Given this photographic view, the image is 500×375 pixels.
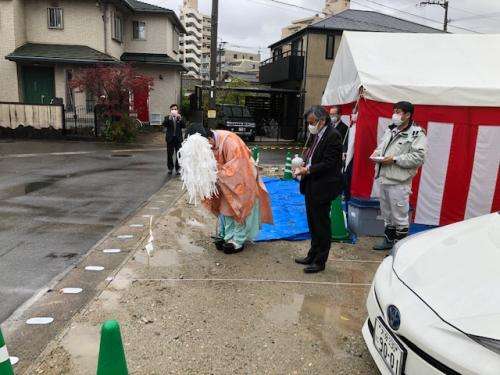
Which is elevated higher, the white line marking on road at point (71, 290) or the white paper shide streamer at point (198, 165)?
the white paper shide streamer at point (198, 165)

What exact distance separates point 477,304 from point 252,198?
10.1 feet

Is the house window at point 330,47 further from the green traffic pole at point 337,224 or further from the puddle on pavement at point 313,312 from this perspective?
the puddle on pavement at point 313,312

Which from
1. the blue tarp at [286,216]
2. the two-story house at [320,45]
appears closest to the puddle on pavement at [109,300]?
the blue tarp at [286,216]

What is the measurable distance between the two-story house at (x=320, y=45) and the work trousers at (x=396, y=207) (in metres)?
18.7

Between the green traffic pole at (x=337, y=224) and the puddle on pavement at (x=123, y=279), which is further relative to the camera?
the green traffic pole at (x=337, y=224)

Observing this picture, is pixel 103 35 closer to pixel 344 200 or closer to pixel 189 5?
pixel 344 200

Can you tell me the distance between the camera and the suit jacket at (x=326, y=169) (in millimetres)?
4254

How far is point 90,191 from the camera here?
28.0 ft

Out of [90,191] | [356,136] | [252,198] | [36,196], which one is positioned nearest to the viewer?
[252,198]

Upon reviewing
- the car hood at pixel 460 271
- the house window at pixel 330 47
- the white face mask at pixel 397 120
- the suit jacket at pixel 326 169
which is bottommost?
the car hood at pixel 460 271

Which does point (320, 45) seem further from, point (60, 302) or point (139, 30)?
point (60, 302)

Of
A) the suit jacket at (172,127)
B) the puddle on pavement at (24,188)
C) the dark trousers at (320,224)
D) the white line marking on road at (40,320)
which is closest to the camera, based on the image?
the white line marking on road at (40,320)

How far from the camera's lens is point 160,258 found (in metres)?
4.88

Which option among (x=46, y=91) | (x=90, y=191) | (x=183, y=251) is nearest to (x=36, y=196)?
(x=90, y=191)
